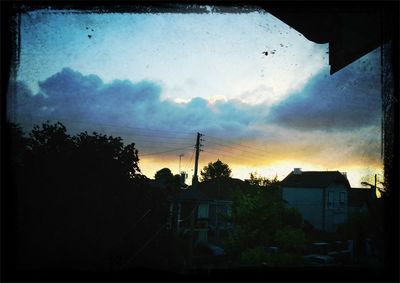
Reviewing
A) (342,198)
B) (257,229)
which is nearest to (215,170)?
(342,198)

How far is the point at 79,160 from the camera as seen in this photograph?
6.29 meters

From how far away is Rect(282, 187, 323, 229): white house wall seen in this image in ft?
91.6

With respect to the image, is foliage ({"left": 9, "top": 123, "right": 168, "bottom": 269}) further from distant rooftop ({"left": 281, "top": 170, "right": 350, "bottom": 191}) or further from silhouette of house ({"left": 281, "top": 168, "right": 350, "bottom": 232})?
distant rooftop ({"left": 281, "top": 170, "right": 350, "bottom": 191})

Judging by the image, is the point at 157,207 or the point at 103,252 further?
the point at 157,207

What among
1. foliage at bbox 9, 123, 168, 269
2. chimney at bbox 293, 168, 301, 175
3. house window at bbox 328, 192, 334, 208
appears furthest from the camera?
chimney at bbox 293, 168, 301, 175

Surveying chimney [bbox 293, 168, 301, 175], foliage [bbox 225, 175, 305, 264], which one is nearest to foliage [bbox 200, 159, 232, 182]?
chimney [bbox 293, 168, 301, 175]

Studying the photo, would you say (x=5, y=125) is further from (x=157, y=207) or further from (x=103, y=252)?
(x=157, y=207)

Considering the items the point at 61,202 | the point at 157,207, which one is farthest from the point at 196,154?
the point at 61,202

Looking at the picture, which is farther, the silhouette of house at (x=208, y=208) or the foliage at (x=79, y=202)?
the silhouette of house at (x=208, y=208)

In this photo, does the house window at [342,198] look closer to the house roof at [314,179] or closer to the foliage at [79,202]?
the house roof at [314,179]

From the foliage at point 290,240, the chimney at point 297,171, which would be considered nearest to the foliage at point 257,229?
the foliage at point 290,240

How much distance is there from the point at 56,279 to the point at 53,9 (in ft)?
5.76

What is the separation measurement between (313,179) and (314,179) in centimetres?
9

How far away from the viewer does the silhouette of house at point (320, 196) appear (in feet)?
91.4
